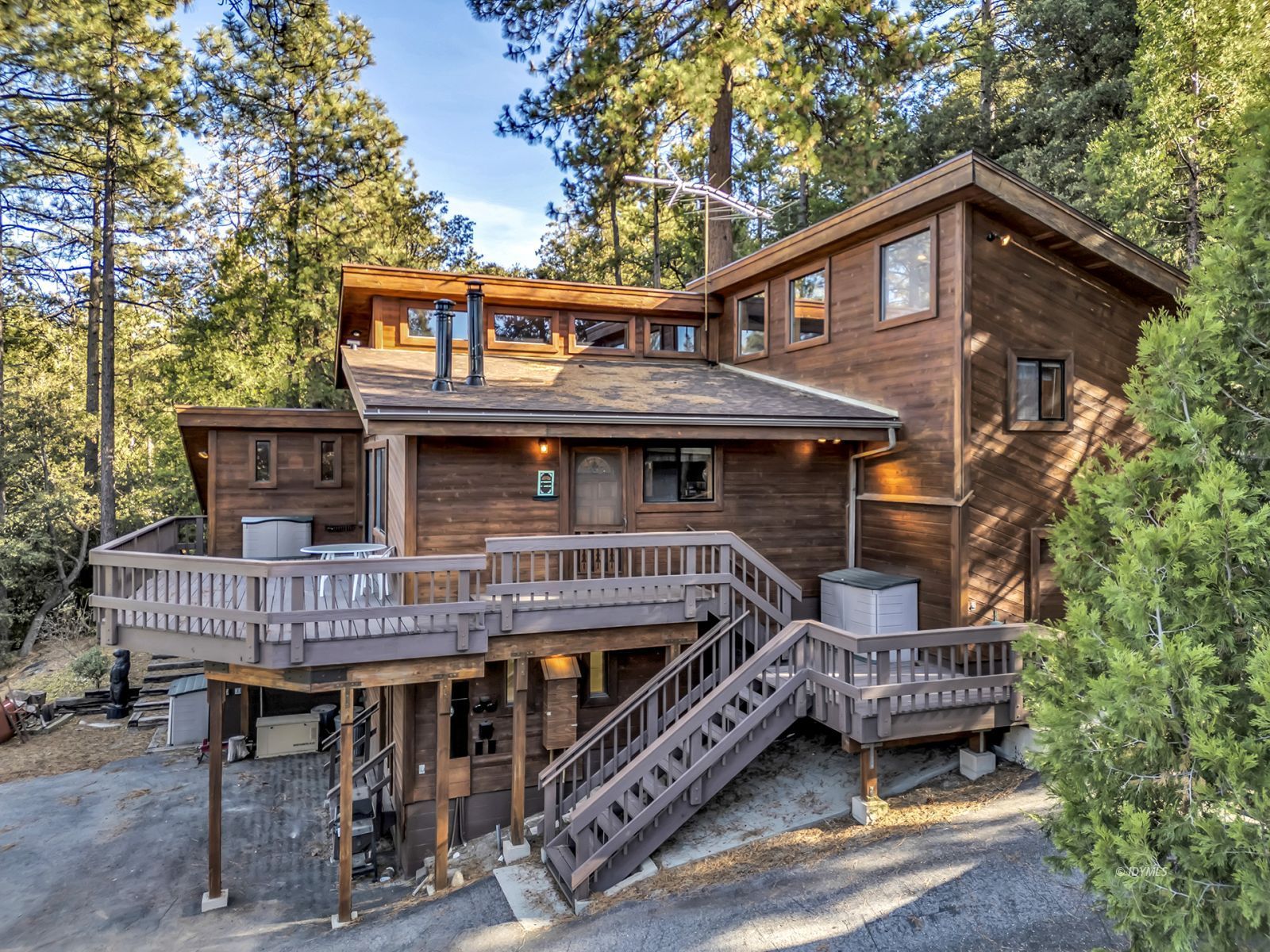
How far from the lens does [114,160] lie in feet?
62.7

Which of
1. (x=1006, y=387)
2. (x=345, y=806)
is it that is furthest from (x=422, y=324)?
(x=1006, y=387)

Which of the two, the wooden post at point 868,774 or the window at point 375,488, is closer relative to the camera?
the wooden post at point 868,774

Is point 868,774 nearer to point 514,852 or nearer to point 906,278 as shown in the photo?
point 514,852

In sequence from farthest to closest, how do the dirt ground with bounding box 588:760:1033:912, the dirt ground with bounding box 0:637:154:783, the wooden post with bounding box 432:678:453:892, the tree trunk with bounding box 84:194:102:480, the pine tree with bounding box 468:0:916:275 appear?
1. the tree trunk with bounding box 84:194:102:480
2. the pine tree with bounding box 468:0:916:275
3. the dirt ground with bounding box 0:637:154:783
4. the wooden post with bounding box 432:678:453:892
5. the dirt ground with bounding box 588:760:1033:912

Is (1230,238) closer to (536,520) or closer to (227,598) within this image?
(536,520)

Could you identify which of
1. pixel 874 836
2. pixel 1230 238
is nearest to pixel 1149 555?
pixel 1230 238

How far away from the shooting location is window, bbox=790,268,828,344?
36.7 feet

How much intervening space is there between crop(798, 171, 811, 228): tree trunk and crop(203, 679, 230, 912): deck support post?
22188mm

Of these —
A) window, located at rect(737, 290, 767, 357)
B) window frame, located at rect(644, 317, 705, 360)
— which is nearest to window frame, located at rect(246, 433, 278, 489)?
window frame, located at rect(644, 317, 705, 360)

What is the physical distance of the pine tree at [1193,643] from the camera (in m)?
3.40

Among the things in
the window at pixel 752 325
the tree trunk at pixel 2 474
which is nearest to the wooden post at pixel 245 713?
the tree trunk at pixel 2 474

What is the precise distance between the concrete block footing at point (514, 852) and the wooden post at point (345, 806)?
1.67 m

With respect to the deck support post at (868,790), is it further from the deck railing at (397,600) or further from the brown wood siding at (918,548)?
the brown wood siding at (918,548)

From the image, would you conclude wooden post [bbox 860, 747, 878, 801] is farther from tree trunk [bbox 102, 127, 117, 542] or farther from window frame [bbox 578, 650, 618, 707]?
tree trunk [bbox 102, 127, 117, 542]
